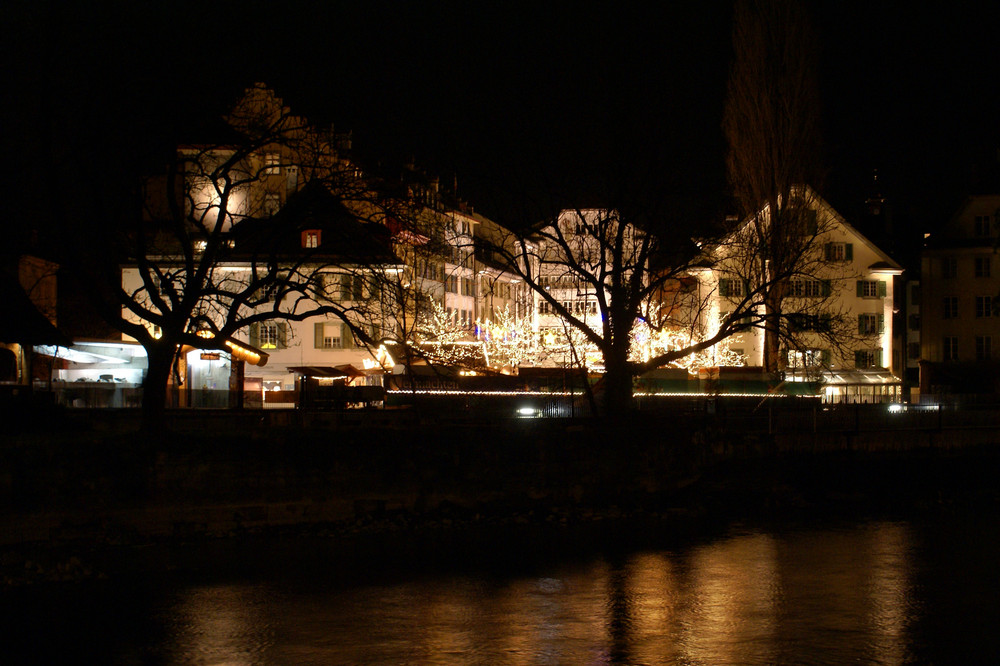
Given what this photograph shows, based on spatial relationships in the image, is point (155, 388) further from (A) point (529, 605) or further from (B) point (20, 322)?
(B) point (20, 322)

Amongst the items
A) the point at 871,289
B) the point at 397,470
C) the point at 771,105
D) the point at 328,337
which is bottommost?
the point at 397,470

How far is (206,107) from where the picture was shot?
75.3 ft

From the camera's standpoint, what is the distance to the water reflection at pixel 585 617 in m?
13.8

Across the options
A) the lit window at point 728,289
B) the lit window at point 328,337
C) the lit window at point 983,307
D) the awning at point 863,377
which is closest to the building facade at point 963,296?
the lit window at point 983,307

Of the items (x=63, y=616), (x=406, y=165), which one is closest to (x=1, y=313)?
(x=406, y=165)

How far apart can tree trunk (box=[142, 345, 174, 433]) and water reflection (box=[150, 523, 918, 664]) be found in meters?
7.23

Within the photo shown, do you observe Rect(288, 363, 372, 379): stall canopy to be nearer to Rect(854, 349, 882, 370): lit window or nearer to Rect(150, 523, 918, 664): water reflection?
Rect(150, 523, 918, 664): water reflection

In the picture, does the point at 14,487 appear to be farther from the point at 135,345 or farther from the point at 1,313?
the point at 135,345

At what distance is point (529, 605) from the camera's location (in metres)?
16.9

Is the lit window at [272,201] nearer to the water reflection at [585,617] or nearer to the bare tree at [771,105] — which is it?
the water reflection at [585,617]

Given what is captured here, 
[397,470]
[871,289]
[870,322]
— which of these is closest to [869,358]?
[870,322]

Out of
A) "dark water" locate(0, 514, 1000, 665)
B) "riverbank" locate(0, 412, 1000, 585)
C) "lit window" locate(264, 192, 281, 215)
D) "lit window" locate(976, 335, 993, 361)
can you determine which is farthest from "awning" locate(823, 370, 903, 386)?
"dark water" locate(0, 514, 1000, 665)

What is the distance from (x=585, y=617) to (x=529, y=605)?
1200 mm

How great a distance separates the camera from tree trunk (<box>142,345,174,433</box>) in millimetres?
24297
